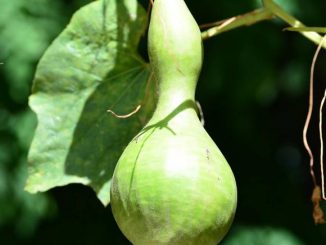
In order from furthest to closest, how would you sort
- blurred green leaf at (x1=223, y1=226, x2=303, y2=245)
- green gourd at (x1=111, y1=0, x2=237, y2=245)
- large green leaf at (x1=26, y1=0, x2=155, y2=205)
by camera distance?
blurred green leaf at (x1=223, y1=226, x2=303, y2=245), large green leaf at (x1=26, y1=0, x2=155, y2=205), green gourd at (x1=111, y1=0, x2=237, y2=245)

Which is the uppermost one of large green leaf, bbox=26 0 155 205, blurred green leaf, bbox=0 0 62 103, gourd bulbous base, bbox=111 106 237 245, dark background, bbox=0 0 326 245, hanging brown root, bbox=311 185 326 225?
gourd bulbous base, bbox=111 106 237 245

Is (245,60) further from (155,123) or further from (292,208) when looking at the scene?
(155,123)

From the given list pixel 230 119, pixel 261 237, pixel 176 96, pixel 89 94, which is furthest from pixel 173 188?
pixel 261 237

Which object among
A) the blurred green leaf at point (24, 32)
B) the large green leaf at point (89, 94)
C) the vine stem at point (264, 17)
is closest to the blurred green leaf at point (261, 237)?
the blurred green leaf at point (24, 32)

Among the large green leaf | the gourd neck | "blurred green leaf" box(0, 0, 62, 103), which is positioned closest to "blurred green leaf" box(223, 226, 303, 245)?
"blurred green leaf" box(0, 0, 62, 103)

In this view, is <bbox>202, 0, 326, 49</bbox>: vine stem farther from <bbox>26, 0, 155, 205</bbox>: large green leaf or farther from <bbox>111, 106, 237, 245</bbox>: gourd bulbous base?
<bbox>111, 106, 237, 245</bbox>: gourd bulbous base

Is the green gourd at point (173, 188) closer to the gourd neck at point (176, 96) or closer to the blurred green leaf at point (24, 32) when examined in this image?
the gourd neck at point (176, 96)

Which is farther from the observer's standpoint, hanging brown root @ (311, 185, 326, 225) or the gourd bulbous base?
hanging brown root @ (311, 185, 326, 225)

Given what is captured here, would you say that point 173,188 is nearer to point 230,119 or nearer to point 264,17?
point 264,17
